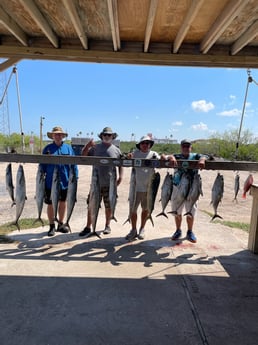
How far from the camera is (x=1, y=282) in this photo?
10.8ft

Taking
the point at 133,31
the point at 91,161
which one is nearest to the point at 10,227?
the point at 91,161

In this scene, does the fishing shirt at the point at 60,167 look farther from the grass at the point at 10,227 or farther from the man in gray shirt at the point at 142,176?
the man in gray shirt at the point at 142,176

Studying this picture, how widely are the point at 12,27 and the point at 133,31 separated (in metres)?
1.36

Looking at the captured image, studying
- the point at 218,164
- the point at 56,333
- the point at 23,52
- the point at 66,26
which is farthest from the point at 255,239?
the point at 23,52

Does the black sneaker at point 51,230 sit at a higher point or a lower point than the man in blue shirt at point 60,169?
lower

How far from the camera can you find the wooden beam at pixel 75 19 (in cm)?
241

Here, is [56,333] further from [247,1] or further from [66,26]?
[247,1]

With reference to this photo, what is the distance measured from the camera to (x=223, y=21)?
261 cm

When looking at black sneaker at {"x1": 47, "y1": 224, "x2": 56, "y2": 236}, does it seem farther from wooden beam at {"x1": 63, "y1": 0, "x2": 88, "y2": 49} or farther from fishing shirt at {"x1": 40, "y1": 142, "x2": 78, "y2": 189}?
wooden beam at {"x1": 63, "y1": 0, "x2": 88, "y2": 49}

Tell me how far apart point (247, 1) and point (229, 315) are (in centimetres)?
306

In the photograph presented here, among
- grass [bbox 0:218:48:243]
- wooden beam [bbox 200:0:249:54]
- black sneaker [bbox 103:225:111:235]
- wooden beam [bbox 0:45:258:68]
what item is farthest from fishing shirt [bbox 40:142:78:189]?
wooden beam [bbox 200:0:249:54]

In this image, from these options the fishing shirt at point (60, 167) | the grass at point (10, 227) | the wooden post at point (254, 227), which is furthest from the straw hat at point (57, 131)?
the wooden post at point (254, 227)

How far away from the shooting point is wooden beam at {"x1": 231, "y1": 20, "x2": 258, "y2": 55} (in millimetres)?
2836

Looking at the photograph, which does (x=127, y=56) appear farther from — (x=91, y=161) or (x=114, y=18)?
(x=91, y=161)
